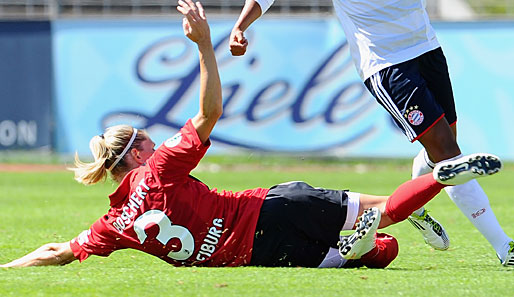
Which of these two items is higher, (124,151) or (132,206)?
(124,151)

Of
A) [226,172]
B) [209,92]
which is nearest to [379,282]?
[209,92]

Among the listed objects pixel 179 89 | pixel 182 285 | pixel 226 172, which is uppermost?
pixel 182 285

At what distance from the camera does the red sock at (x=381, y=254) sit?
5602 mm

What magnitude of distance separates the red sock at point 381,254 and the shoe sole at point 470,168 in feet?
2.49

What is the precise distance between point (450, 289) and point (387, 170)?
12651 mm

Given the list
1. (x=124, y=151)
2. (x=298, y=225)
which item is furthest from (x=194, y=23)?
(x=298, y=225)

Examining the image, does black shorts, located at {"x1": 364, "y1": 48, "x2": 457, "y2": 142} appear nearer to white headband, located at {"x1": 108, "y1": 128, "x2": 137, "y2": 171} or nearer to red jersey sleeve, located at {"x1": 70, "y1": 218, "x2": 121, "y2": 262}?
white headband, located at {"x1": 108, "y1": 128, "x2": 137, "y2": 171}

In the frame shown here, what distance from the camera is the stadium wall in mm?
17500

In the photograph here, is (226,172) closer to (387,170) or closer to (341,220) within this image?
(387,170)

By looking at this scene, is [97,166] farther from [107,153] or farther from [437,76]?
[437,76]

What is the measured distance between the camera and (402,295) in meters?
4.52

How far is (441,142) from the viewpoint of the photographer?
5.40 meters

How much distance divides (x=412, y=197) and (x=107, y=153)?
1981 mm

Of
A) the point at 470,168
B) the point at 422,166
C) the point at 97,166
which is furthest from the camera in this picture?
the point at 422,166
